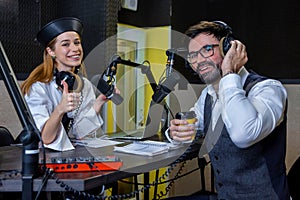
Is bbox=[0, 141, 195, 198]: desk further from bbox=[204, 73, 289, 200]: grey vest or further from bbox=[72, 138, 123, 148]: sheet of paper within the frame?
bbox=[204, 73, 289, 200]: grey vest

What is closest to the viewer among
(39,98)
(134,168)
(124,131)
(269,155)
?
(134,168)

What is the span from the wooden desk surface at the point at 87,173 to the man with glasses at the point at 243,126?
22 centimetres

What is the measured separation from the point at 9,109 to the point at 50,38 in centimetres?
97

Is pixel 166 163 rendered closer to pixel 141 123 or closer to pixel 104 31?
pixel 141 123

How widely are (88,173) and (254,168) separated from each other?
0.59m

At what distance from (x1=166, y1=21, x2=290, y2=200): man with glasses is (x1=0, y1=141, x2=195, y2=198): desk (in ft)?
0.73

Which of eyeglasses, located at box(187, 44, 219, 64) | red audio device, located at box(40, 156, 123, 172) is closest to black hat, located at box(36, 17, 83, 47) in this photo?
eyeglasses, located at box(187, 44, 219, 64)

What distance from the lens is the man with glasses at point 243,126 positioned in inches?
48.6

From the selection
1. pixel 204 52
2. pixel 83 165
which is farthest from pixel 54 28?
pixel 83 165

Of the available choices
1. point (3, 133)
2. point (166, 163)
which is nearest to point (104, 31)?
point (3, 133)

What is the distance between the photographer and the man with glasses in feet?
4.05

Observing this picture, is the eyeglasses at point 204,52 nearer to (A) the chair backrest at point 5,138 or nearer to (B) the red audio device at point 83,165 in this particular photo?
(B) the red audio device at point 83,165

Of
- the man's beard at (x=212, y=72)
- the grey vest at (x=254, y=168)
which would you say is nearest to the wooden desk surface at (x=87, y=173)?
the grey vest at (x=254, y=168)

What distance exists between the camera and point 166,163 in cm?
140
